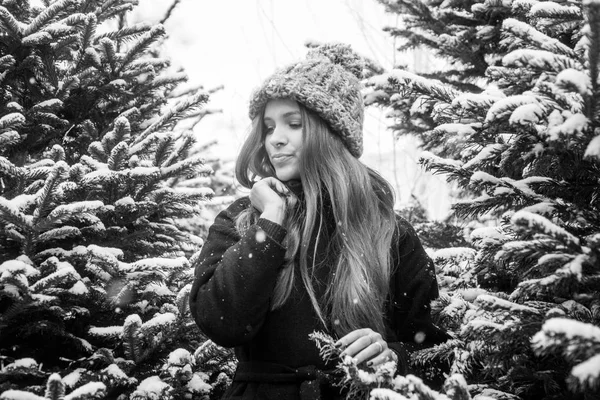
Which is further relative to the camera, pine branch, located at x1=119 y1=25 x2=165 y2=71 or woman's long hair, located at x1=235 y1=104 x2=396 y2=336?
pine branch, located at x1=119 y1=25 x2=165 y2=71

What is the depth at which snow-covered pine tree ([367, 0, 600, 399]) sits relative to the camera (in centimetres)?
130

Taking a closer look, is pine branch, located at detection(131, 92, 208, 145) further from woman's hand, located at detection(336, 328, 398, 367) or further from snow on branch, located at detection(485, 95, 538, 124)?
snow on branch, located at detection(485, 95, 538, 124)

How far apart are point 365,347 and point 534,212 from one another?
78cm

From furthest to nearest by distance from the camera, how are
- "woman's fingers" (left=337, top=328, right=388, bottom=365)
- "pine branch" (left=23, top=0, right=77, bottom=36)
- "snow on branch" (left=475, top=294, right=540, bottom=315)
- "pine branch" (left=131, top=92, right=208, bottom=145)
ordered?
"pine branch" (left=131, top=92, right=208, bottom=145)
"pine branch" (left=23, top=0, right=77, bottom=36)
"woman's fingers" (left=337, top=328, right=388, bottom=365)
"snow on branch" (left=475, top=294, right=540, bottom=315)

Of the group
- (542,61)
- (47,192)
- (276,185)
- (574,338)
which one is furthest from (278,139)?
(574,338)

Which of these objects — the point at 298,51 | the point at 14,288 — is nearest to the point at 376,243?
the point at 14,288

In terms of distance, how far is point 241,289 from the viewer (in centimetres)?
203

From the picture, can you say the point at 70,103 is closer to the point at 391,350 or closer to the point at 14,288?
the point at 14,288

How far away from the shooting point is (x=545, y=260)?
136 cm

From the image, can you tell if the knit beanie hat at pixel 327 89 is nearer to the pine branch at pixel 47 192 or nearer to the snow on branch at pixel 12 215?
the pine branch at pixel 47 192

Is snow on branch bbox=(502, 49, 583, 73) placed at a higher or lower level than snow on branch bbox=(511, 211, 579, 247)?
higher

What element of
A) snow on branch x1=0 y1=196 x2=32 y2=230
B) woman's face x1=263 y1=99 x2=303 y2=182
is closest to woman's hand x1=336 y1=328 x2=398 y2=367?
woman's face x1=263 y1=99 x2=303 y2=182

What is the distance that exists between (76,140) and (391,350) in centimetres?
221

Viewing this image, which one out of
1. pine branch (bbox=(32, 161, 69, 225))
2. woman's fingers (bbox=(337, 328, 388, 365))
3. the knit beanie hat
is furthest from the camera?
the knit beanie hat
